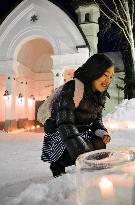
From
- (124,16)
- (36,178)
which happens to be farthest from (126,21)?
(36,178)

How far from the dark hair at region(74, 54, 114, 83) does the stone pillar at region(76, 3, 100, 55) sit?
19.6m

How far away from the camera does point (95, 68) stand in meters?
3.00

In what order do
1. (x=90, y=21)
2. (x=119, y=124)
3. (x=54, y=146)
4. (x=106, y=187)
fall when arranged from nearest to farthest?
(x=106, y=187), (x=54, y=146), (x=119, y=124), (x=90, y=21)

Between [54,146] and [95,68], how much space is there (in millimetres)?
901

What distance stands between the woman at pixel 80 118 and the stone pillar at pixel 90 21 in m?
19.5

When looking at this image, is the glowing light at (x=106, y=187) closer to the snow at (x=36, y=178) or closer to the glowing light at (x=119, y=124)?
the snow at (x=36, y=178)

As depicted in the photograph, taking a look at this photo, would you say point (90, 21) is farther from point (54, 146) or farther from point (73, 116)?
point (73, 116)

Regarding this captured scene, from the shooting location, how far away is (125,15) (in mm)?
22406

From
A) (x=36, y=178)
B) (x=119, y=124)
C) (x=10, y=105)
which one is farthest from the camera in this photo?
(x=10, y=105)

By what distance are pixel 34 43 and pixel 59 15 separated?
9.83 feet

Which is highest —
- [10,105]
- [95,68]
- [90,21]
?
[90,21]

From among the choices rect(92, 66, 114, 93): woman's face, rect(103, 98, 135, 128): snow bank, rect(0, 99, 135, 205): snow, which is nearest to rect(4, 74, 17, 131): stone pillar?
rect(103, 98, 135, 128): snow bank

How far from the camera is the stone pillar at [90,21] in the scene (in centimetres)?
2267

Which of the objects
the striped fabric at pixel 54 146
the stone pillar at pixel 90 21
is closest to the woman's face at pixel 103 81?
the striped fabric at pixel 54 146
